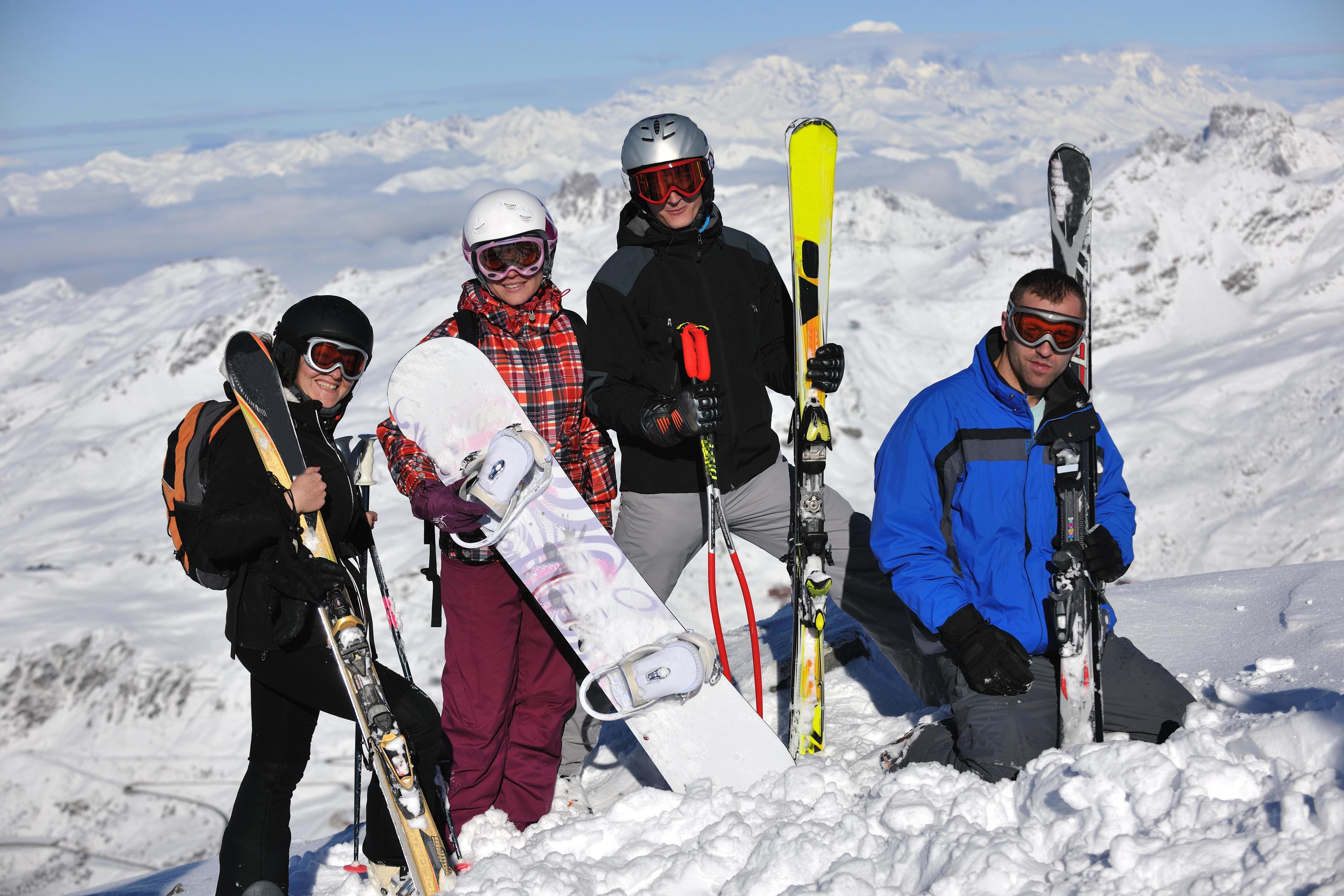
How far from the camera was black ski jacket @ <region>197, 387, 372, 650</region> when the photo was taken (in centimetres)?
325

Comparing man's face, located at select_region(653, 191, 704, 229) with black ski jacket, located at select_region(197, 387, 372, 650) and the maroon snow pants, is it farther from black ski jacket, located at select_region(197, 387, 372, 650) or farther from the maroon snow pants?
black ski jacket, located at select_region(197, 387, 372, 650)

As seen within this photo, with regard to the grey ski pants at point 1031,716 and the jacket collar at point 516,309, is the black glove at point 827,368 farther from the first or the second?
the grey ski pants at point 1031,716

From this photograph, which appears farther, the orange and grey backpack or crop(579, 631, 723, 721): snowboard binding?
crop(579, 631, 723, 721): snowboard binding

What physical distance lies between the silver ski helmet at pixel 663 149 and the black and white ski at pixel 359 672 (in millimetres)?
1793

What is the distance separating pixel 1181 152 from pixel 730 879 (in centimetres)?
15703

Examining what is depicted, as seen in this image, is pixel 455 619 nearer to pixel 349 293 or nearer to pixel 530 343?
pixel 530 343

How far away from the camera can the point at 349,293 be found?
165625mm

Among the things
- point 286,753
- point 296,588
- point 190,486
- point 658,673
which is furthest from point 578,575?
point 190,486

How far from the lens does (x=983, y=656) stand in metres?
3.59

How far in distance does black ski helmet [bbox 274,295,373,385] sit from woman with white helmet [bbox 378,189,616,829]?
0.42m

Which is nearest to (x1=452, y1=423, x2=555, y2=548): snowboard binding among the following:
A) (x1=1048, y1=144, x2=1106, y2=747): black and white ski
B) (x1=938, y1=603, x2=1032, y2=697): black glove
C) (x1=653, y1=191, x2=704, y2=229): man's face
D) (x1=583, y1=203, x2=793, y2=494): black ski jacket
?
(x1=583, y1=203, x2=793, y2=494): black ski jacket

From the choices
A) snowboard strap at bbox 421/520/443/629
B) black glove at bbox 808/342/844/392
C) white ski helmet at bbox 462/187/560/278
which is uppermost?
white ski helmet at bbox 462/187/560/278

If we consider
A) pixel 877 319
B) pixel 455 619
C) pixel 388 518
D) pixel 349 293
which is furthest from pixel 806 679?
pixel 349 293

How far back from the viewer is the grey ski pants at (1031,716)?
354cm
